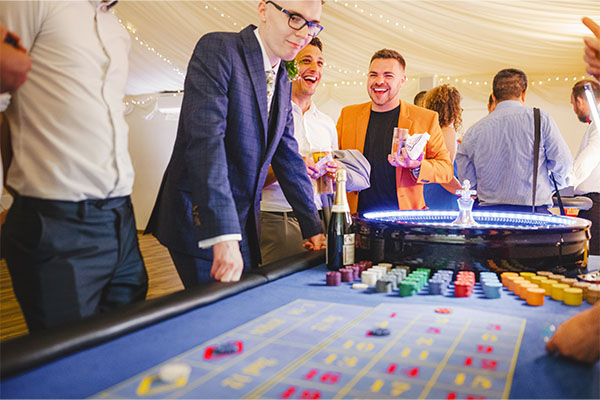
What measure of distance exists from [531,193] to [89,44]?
8.38 ft

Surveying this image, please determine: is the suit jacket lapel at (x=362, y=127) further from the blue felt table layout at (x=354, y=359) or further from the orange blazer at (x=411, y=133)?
the blue felt table layout at (x=354, y=359)

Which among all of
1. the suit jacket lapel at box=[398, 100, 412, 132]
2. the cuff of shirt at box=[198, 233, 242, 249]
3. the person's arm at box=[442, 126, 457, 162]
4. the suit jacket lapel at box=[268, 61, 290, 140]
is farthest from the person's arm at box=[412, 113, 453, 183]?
the cuff of shirt at box=[198, 233, 242, 249]

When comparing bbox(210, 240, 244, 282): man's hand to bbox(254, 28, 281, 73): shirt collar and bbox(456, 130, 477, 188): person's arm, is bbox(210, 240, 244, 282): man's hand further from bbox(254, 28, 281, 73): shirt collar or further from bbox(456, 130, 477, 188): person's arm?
bbox(456, 130, 477, 188): person's arm

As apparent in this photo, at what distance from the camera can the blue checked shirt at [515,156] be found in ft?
9.49

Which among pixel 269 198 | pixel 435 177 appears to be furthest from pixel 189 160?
pixel 435 177

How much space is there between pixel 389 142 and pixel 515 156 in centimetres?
78

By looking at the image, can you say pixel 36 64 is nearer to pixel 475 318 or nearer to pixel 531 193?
pixel 475 318

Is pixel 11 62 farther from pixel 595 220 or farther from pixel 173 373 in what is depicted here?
pixel 595 220

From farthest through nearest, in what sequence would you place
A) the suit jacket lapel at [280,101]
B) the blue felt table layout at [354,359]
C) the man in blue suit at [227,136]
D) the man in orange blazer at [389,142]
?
the man in orange blazer at [389,142] < the suit jacket lapel at [280,101] < the man in blue suit at [227,136] < the blue felt table layout at [354,359]

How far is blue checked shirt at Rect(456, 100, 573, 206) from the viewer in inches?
114

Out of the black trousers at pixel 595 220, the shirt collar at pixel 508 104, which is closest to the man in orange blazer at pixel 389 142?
the shirt collar at pixel 508 104

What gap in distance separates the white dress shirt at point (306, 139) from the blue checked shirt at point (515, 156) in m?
1.00

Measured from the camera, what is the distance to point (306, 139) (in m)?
2.52

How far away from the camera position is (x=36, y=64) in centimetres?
129
